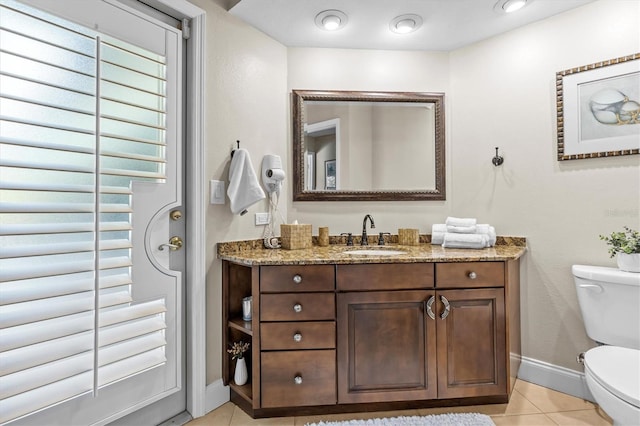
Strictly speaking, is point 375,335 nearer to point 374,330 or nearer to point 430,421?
point 374,330

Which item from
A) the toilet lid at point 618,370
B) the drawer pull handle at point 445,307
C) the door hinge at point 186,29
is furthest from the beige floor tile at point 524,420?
the door hinge at point 186,29

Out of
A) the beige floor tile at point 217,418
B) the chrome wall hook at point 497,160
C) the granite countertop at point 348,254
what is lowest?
the beige floor tile at point 217,418

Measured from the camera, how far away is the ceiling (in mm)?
1967

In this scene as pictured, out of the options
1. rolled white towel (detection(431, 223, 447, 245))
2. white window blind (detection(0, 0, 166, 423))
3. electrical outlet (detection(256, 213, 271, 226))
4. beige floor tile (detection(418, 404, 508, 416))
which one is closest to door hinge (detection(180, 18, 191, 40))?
white window blind (detection(0, 0, 166, 423))

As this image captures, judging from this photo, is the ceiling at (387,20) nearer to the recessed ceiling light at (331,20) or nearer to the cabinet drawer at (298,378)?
the recessed ceiling light at (331,20)

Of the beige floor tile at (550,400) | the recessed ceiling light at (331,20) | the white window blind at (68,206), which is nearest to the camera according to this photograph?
the white window blind at (68,206)

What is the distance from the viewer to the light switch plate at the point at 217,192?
6.31 feet

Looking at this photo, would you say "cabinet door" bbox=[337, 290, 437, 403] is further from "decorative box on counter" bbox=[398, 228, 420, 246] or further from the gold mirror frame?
the gold mirror frame

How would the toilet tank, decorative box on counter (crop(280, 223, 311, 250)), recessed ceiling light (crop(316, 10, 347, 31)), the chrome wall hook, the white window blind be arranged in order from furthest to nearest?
the chrome wall hook, decorative box on counter (crop(280, 223, 311, 250)), recessed ceiling light (crop(316, 10, 347, 31)), the toilet tank, the white window blind

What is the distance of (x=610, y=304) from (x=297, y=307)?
1549mm

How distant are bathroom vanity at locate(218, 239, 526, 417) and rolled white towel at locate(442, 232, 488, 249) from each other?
0.24 meters

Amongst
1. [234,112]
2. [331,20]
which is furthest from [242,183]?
[331,20]

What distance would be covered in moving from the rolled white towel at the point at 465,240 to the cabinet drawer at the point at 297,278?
86 centimetres

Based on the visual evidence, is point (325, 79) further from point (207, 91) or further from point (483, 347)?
point (483, 347)
